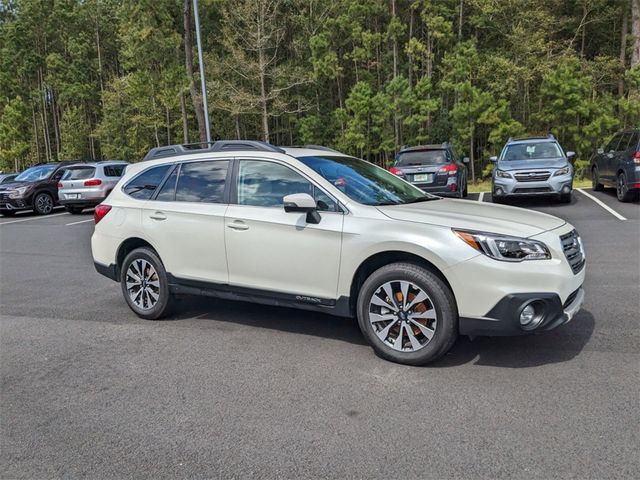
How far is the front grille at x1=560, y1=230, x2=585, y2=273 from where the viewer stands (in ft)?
13.9

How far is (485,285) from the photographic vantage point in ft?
13.0

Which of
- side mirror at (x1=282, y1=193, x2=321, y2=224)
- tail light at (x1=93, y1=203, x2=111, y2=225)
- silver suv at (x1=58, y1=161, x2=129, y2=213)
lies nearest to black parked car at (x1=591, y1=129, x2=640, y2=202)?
side mirror at (x1=282, y1=193, x2=321, y2=224)

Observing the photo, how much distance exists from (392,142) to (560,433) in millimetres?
27042

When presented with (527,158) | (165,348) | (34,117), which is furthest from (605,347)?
(34,117)

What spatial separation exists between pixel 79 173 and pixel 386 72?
21932 mm

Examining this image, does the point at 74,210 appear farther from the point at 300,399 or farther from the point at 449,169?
the point at 300,399

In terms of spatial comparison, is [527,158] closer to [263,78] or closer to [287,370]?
[287,370]

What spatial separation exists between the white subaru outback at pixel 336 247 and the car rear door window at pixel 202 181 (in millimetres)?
11

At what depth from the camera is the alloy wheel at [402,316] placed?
4188 millimetres

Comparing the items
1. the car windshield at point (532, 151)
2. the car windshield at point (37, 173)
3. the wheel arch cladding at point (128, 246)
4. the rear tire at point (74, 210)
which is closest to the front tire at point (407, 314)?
the wheel arch cladding at point (128, 246)

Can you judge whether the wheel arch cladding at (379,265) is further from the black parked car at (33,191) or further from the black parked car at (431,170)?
the black parked car at (33,191)

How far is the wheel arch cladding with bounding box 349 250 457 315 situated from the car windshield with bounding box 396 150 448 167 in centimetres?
919

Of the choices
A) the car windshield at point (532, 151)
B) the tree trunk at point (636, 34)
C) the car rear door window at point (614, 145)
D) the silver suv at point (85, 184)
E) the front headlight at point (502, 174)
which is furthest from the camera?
the tree trunk at point (636, 34)

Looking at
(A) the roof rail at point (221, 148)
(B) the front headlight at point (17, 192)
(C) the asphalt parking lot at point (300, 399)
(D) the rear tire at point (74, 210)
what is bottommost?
(D) the rear tire at point (74, 210)
